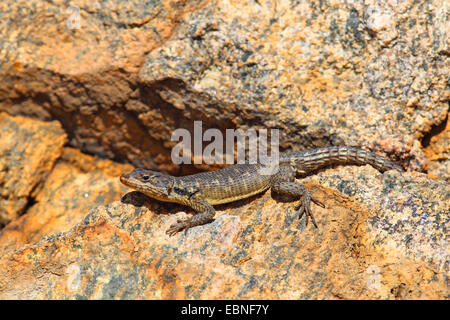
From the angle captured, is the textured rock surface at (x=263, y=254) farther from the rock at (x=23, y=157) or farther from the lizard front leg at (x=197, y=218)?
the rock at (x=23, y=157)

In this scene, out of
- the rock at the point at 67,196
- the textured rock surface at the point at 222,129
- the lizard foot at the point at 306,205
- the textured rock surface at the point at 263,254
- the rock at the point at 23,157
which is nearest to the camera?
the textured rock surface at the point at 263,254

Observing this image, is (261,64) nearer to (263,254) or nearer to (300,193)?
(300,193)

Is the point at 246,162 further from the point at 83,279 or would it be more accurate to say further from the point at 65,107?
the point at 65,107

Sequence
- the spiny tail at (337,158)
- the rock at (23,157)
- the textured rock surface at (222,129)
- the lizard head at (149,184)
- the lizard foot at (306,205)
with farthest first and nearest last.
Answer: the rock at (23,157) → the spiny tail at (337,158) → the lizard head at (149,184) → the lizard foot at (306,205) → the textured rock surface at (222,129)

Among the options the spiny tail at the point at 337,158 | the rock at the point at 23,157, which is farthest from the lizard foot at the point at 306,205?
the rock at the point at 23,157

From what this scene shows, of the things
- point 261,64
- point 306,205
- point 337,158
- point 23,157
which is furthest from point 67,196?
point 337,158

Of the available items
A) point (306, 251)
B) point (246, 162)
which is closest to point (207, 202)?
point (246, 162)
